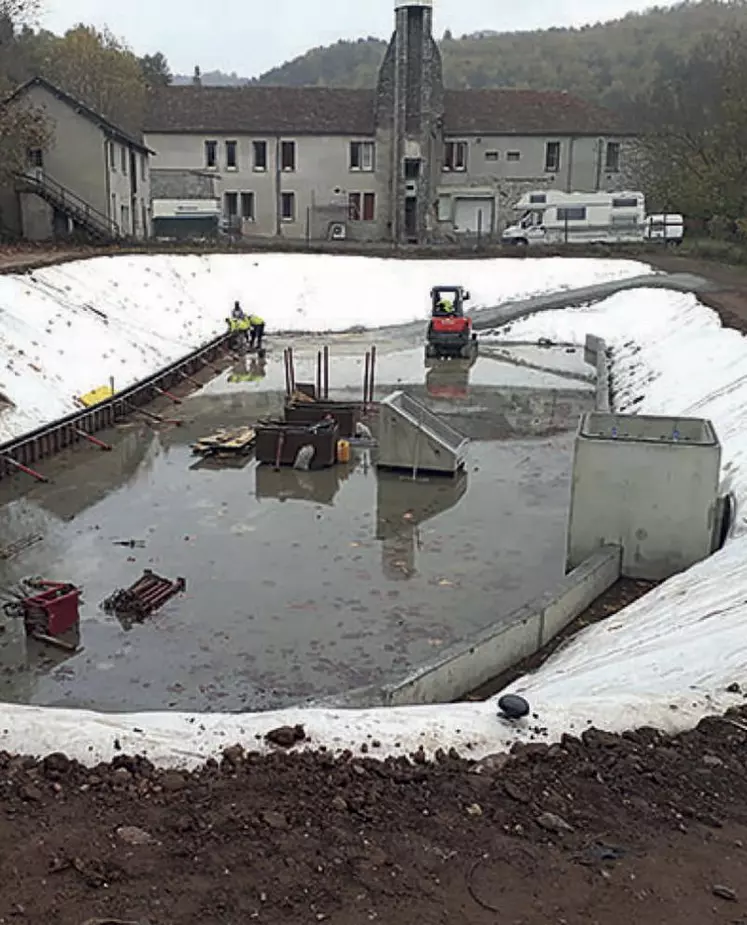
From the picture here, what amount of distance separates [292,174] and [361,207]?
4.32 m

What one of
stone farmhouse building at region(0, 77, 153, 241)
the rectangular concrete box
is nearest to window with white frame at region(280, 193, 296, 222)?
stone farmhouse building at region(0, 77, 153, 241)

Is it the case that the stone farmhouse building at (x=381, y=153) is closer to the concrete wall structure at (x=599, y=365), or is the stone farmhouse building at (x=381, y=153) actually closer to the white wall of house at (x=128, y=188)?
the white wall of house at (x=128, y=188)

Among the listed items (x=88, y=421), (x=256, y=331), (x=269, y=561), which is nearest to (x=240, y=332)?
(x=256, y=331)

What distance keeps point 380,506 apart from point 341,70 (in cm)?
13508

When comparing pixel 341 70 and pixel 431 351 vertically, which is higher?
pixel 341 70

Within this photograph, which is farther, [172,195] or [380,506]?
[172,195]

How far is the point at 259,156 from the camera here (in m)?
57.6

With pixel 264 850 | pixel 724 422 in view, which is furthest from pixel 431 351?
pixel 264 850

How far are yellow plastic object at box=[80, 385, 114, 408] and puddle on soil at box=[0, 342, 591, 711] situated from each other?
175 cm

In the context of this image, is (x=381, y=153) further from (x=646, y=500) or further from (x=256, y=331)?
(x=646, y=500)

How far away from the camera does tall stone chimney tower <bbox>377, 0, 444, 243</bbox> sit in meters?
54.2

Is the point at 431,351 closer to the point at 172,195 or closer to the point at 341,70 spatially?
the point at 172,195

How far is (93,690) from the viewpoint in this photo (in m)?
10.3

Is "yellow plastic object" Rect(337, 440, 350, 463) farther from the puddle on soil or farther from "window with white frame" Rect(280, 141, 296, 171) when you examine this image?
"window with white frame" Rect(280, 141, 296, 171)
